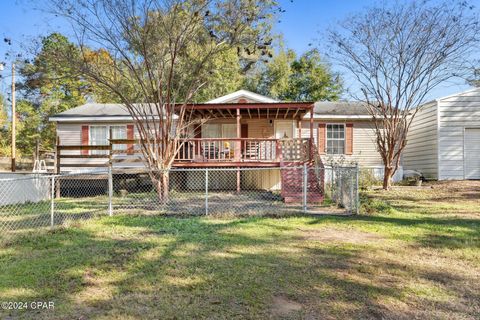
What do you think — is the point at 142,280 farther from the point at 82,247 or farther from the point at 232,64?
the point at 232,64

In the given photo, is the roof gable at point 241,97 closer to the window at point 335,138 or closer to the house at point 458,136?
the window at point 335,138

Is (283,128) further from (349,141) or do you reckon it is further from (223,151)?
(223,151)

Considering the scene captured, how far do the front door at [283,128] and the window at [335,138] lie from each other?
1683mm

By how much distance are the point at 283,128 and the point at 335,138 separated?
2325 millimetres

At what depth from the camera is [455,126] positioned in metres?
13.4

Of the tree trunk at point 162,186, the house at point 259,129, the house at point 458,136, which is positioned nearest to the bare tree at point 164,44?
the tree trunk at point 162,186

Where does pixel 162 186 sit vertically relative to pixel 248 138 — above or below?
below

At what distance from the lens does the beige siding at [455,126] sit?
13.4 meters

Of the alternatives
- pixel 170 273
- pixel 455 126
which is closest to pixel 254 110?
pixel 455 126

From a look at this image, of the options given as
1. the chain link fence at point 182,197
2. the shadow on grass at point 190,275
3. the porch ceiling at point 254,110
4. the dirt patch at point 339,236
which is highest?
the porch ceiling at point 254,110

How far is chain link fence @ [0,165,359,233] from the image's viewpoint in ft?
25.7

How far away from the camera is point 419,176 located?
14.1m

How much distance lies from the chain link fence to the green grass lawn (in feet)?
3.13

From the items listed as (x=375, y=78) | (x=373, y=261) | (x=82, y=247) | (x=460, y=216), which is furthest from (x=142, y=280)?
(x=375, y=78)
